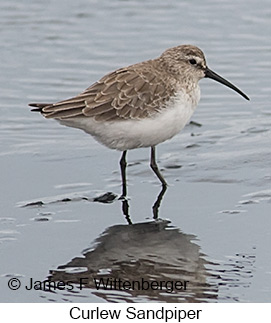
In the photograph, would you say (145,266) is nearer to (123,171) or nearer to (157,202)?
(157,202)

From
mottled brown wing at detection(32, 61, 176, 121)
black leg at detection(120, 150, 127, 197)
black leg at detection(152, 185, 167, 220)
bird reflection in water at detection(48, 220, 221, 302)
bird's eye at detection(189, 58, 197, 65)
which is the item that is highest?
bird's eye at detection(189, 58, 197, 65)

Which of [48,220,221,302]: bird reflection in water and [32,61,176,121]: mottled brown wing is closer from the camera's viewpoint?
[48,220,221,302]: bird reflection in water

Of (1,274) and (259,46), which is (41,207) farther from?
(259,46)

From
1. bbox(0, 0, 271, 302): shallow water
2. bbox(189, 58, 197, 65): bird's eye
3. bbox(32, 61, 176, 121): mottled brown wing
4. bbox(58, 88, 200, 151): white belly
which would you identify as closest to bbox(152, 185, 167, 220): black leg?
bbox(0, 0, 271, 302): shallow water

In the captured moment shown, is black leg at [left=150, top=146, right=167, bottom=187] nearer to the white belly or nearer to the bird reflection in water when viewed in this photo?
the white belly

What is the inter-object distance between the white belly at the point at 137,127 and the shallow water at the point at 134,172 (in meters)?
0.48

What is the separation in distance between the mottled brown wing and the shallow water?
2.42ft

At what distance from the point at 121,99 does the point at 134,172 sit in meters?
1.00

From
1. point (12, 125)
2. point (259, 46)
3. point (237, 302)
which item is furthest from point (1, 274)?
point (259, 46)

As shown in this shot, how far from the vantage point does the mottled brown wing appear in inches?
344

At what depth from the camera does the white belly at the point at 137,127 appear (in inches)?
347

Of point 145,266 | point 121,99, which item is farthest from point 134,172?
point 145,266

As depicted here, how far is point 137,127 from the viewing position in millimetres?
8844

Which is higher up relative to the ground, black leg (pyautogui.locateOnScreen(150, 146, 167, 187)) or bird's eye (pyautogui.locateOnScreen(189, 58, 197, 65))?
bird's eye (pyautogui.locateOnScreen(189, 58, 197, 65))
